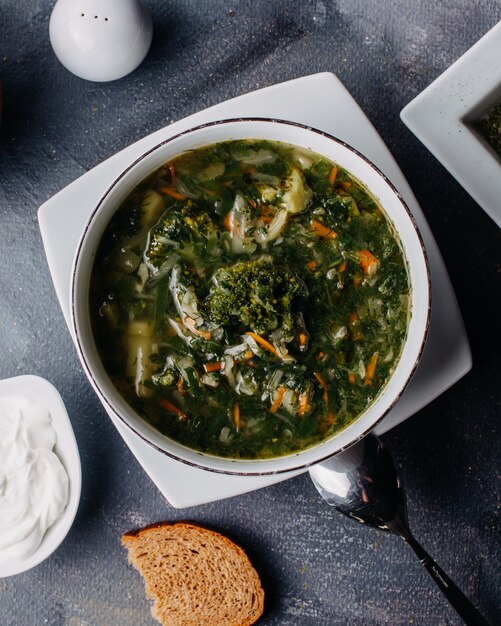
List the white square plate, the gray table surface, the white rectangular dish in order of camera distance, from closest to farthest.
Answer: the white rectangular dish → the white square plate → the gray table surface

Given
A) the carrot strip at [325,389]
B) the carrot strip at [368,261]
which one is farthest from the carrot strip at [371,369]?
the carrot strip at [368,261]

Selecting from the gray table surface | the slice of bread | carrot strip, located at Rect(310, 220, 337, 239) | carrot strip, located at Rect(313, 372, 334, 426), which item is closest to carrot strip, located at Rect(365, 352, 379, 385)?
carrot strip, located at Rect(313, 372, 334, 426)

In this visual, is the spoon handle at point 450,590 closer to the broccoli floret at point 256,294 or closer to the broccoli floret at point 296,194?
the broccoli floret at point 256,294

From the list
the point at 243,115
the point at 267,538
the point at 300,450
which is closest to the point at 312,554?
the point at 267,538

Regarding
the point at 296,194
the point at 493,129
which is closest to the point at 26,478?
the point at 296,194

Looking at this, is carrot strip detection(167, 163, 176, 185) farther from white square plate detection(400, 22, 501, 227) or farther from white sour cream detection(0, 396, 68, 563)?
white sour cream detection(0, 396, 68, 563)

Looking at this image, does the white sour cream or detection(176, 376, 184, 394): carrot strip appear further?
the white sour cream
